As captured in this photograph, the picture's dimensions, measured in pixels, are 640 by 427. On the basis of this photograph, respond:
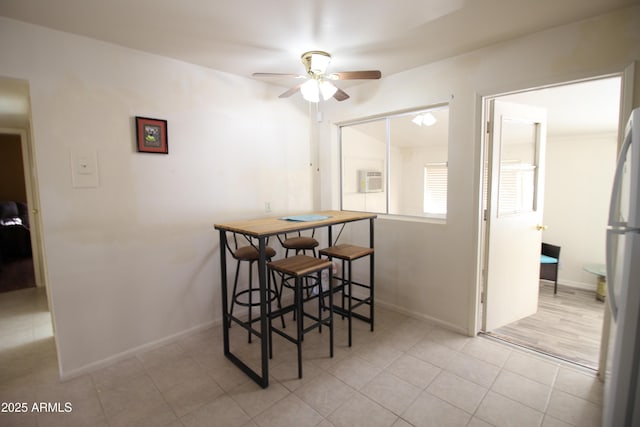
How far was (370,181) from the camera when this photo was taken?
3908mm

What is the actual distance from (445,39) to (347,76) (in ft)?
2.49

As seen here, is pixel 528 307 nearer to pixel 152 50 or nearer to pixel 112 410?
pixel 112 410

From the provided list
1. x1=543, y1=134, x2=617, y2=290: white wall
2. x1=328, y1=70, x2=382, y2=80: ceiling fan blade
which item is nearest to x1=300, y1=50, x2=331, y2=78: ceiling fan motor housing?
x1=328, y1=70, x2=382, y2=80: ceiling fan blade

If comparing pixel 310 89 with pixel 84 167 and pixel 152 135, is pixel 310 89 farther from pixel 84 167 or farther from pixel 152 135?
pixel 84 167

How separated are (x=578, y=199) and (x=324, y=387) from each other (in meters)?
4.22

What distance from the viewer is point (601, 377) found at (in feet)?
6.66

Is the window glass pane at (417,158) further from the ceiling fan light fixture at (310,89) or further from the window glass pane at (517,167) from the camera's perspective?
the ceiling fan light fixture at (310,89)

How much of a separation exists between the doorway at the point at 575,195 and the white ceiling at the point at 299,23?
3.84 feet

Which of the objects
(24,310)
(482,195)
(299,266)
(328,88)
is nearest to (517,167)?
(482,195)

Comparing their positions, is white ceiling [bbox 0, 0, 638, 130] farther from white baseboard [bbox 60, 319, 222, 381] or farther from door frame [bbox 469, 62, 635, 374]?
white baseboard [bbox 60, 319, 222, 381]

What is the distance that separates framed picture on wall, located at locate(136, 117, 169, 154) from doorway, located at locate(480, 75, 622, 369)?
120 inches

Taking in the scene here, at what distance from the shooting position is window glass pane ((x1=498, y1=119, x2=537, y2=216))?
2654 millimetres

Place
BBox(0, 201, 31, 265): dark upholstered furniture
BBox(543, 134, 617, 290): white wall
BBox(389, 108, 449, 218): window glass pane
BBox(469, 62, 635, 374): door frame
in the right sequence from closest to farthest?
1. BBox(469, 62, 635, 374): door frame
2. BBox(389, 108, 449, 218): window glass pane
3. BBox(543, 134, 617, 290): white wall
4. BBox(0, 201, 31, 265): dark upholstered furniture

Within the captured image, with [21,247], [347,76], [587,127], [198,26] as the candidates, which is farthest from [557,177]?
[21,247]
